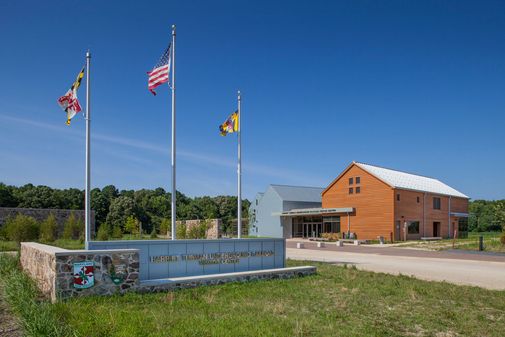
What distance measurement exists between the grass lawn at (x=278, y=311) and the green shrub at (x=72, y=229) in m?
21.2

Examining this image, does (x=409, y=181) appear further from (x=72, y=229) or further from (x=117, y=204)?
(x=117, y=204)

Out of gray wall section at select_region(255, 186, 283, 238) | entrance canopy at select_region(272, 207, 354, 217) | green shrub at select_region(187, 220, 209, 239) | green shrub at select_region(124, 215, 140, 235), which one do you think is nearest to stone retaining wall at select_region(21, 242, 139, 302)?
green shrub at select_region(187, 220, 209, 239)

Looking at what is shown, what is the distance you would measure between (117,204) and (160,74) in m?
47.4

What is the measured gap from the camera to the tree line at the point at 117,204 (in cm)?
5941

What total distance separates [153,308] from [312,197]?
5560 centimetres

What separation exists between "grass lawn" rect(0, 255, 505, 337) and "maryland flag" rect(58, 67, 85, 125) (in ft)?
18.9

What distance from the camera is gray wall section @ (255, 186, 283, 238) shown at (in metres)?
59.7

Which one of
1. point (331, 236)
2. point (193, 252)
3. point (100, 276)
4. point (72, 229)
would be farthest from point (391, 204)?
point (100, 276)

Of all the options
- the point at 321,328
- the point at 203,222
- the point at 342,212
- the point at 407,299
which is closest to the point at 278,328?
the point at 321,328

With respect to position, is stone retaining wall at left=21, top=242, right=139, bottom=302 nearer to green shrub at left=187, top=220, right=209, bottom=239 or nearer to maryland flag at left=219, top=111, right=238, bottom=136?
maryland flag at left=219, top=111, right=238, bottom=136

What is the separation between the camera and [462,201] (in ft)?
189

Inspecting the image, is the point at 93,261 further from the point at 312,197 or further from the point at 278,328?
the point at 312,197

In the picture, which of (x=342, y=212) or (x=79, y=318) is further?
(x=342, y=212)

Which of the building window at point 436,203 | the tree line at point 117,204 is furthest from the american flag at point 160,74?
the building window at point 436,203
